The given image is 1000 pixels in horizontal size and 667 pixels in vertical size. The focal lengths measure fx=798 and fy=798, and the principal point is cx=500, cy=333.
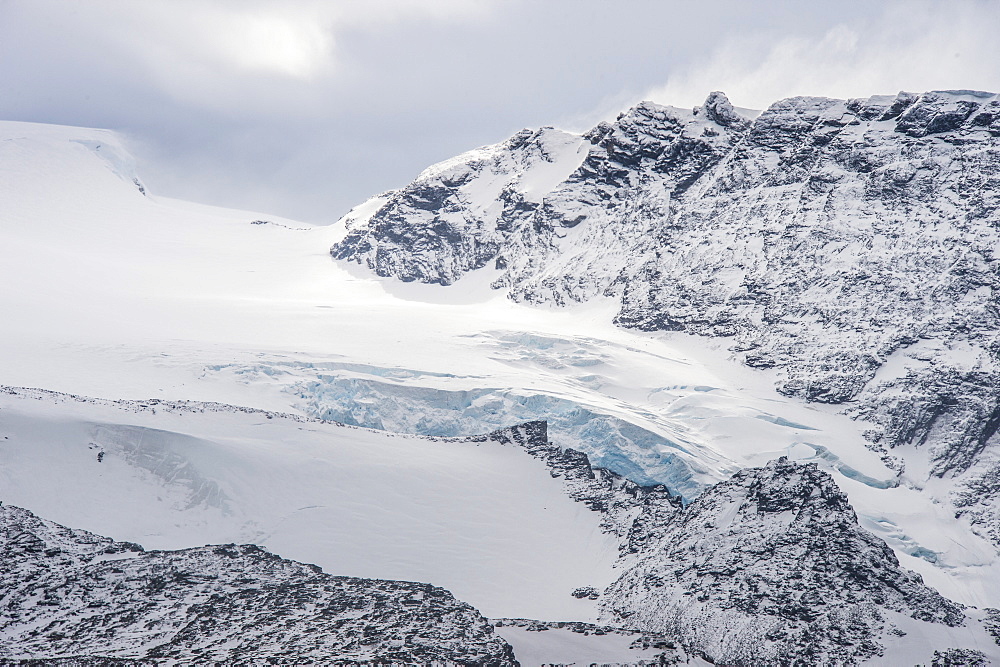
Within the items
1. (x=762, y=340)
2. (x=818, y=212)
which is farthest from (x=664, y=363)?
(x=818, y=212)

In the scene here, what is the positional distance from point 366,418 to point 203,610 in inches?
1946

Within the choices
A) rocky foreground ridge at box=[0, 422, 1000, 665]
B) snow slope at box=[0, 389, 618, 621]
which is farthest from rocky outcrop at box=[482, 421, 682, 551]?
rocky foreground ridge at box=[0, 422, 1000, 665]

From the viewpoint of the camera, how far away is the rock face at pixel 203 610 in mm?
25344

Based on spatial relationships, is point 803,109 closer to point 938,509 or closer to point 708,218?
point 708,218

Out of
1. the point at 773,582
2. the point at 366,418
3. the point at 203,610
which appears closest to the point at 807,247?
the point at 366,418

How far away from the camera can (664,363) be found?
10450cm

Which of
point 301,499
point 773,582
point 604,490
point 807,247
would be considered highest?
point 807,247

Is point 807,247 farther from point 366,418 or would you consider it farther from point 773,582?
point 773,582

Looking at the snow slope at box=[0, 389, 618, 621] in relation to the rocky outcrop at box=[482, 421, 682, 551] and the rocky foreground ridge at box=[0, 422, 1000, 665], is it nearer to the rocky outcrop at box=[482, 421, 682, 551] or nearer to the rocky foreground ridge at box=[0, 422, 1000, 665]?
the rocky outcrop at box=[482, 421, 682, 551]

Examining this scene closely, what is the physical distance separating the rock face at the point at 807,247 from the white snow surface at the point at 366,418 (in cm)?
580

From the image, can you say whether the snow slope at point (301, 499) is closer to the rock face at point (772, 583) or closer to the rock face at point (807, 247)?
the rock face at point (772, 583)

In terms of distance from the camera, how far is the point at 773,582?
107ft

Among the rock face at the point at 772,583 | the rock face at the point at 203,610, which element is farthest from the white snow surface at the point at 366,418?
the rock face at the point at 203,610

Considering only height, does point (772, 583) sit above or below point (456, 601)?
above
